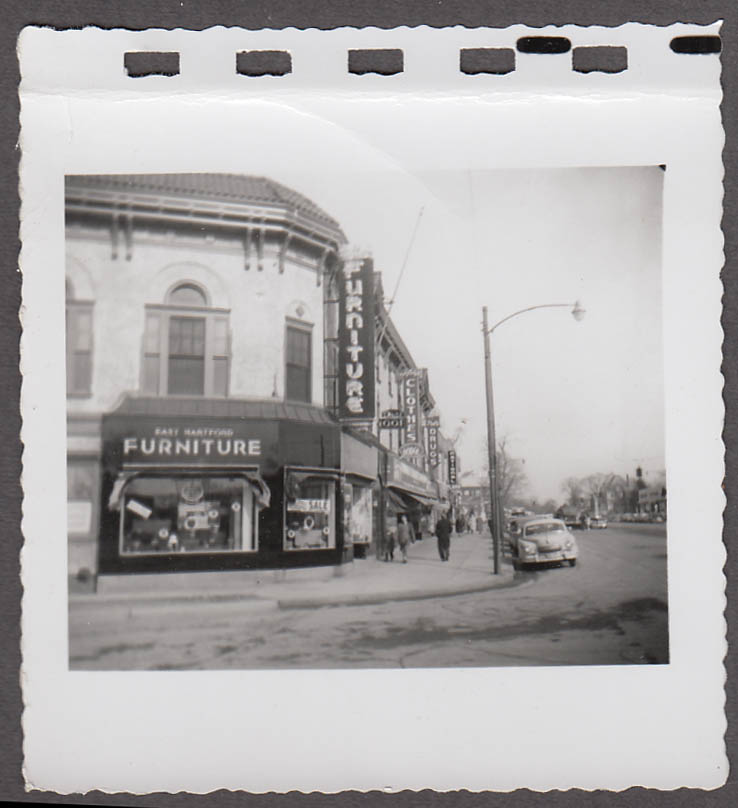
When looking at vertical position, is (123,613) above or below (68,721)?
above

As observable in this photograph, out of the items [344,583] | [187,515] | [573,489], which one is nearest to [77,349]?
[187,515]

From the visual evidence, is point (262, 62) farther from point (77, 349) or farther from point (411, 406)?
point (411, 406)

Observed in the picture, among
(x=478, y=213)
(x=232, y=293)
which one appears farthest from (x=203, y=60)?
(x=478, y=213)

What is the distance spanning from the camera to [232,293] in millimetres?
3080

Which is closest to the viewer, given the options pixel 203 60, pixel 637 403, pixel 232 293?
pixel 203 60

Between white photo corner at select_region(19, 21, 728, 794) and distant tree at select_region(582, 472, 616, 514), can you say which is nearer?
white photo corner at select_region(19, 21, 728, 794)

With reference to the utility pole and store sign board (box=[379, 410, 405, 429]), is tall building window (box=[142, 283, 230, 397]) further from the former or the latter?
the utility pole

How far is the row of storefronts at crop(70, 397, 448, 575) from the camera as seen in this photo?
2.80 meters

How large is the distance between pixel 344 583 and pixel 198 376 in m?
0.94

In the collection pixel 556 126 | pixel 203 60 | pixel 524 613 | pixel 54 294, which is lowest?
pixel 524 613

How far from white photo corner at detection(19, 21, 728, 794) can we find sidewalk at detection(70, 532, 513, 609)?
1 centimetres

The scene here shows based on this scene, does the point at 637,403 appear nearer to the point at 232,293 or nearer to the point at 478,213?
the point at 478,213

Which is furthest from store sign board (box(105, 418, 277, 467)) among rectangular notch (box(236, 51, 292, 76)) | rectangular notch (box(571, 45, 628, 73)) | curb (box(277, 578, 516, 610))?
rectangular notch (box(571, 45, 628, 73))

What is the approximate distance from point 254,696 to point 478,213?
188 centimetres
